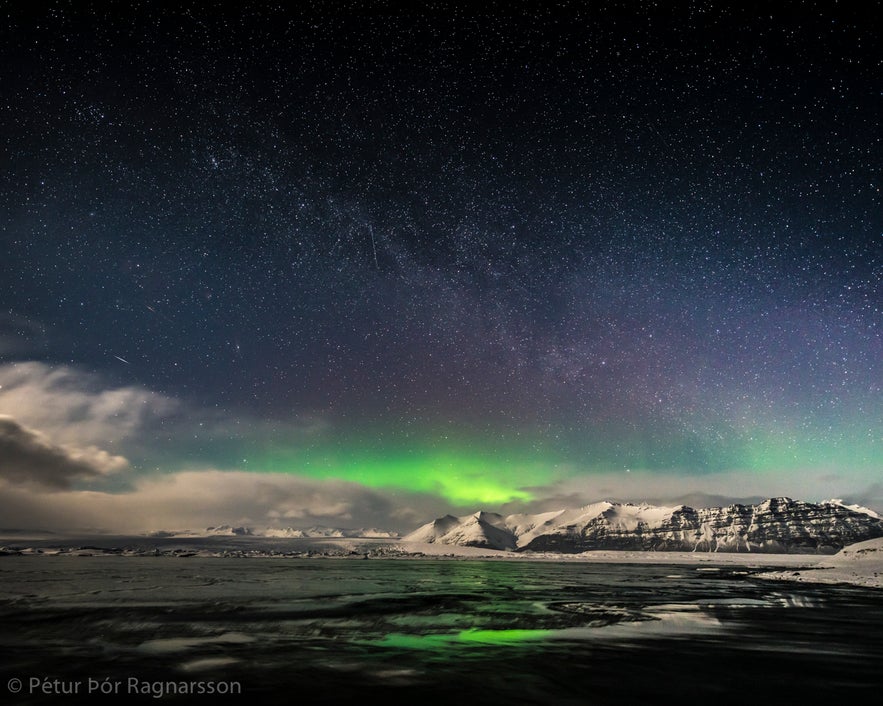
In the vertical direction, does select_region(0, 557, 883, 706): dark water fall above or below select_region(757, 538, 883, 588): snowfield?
above

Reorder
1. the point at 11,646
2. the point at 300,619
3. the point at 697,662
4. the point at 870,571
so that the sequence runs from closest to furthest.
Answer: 1. the point at 697,662
2. the point at 11,646
3. the point at 300,619
4. the point at 870,571

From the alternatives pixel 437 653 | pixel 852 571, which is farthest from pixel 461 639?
pixel 852 571

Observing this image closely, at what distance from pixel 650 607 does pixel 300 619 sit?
831 inches

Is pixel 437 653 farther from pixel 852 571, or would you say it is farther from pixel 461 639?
pixel 852 571

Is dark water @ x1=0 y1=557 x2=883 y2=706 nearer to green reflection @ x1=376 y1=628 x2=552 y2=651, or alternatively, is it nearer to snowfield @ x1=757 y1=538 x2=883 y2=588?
green reflection @ x1=376 y1=628 x2=552 y2=651

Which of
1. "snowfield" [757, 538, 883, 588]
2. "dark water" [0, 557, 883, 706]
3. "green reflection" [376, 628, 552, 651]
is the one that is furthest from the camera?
"snowfield" [757, 538, 883, 588]

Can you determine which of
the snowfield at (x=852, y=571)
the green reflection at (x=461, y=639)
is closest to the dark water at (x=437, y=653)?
the green reflection at (x=461, y=639)

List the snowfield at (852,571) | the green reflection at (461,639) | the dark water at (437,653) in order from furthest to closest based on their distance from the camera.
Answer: the snowfield at (852,571) → the green reflection at (461,639) → the dark water at (437,653)

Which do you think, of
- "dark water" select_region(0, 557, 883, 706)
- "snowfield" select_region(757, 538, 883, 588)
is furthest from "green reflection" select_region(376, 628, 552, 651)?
"snowfield" select_region(757, 538, 883, 588)

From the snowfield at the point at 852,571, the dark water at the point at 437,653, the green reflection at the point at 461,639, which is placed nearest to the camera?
the dark water at the point at 437,653

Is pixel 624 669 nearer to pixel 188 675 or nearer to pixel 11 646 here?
pixel 188 675

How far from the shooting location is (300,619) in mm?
24734

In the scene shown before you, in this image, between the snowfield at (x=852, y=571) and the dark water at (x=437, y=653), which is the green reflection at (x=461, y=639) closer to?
the dark water at (x=437, y=653)

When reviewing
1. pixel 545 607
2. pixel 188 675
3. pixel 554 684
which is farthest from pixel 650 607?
pixel 188 675
